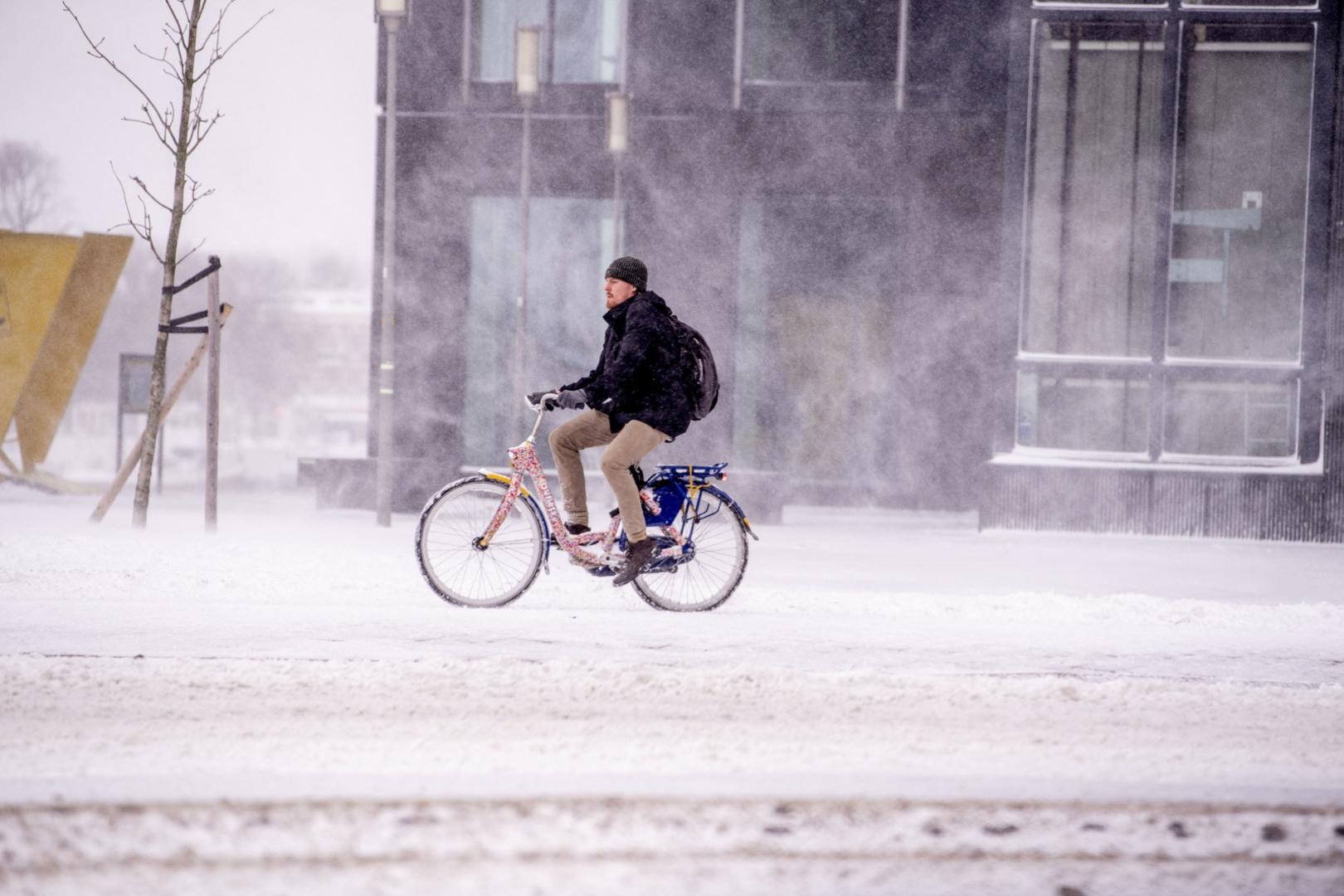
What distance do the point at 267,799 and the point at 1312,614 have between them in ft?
21.4

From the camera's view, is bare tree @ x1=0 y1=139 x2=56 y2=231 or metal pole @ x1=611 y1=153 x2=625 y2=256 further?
bare tree @ x1=0 y1=139 x2=56 y2=231

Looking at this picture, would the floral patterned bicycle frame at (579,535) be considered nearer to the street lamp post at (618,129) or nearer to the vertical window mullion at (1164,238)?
the vertical window mullion at (1164,238)

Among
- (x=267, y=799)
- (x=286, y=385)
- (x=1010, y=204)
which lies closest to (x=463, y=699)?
(x=267, y=799)

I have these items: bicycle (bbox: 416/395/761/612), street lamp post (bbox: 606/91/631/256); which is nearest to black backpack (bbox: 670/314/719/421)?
bicycle (bbox: 416/395/761/612)

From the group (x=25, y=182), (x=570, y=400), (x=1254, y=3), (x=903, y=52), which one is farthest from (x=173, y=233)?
(x=25, y=182)

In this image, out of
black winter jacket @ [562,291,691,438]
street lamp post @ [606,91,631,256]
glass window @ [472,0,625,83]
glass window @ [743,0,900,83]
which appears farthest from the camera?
glass window @ [743,0,900,83]

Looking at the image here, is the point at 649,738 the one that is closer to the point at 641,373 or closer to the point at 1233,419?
the point at 641,373

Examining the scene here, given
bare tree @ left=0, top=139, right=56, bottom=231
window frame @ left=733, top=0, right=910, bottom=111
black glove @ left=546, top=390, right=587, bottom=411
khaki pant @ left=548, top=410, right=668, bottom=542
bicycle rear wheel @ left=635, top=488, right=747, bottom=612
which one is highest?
bare tree @ left=0, top=139, right=56, bottom=231

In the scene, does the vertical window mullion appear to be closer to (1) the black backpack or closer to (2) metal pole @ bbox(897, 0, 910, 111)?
(2) metal pole @ bbox(897, 0, 910, 111)

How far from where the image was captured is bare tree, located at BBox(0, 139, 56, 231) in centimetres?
3403

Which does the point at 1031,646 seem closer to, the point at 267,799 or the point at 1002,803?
the point at 1002,803

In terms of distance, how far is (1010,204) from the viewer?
14.0 metres

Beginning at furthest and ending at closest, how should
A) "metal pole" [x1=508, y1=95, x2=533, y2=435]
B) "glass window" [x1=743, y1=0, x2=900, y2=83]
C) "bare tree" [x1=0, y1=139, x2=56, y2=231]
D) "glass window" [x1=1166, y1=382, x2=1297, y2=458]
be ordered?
"bare tree" [x1=0, y1=139, x2=56, y2=231] < "glass window" [x1=743, y1=0, x2=900, y2=83] < "metal pole" [x1=508, y1=95, x2=533, y2=435] < "glass window" [x1=1166, y1=382, x2=1297, y2=458]

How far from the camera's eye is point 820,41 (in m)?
17.2
